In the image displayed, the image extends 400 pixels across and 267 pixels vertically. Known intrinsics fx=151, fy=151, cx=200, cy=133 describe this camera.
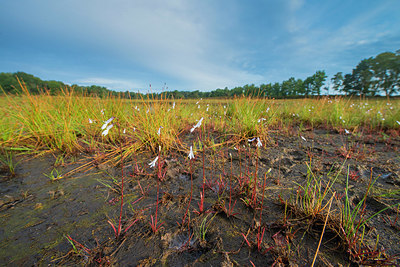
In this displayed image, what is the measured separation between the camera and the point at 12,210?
1.38 meters

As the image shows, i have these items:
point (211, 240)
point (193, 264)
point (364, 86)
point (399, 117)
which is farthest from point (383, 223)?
point (364, 86)

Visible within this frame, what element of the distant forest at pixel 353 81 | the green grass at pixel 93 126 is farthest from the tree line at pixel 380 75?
the green grass at pixel 93 126

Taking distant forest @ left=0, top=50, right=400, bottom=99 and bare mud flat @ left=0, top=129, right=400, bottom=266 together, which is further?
distant forest @ left=0, top=50, right=400, bottom=99

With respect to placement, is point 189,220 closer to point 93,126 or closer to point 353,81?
point 93,126

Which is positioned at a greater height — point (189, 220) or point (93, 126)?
point (93, 126)

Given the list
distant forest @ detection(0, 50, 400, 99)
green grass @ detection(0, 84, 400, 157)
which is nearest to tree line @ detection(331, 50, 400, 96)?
distant forest @ detection(0, 50, 400, 99)

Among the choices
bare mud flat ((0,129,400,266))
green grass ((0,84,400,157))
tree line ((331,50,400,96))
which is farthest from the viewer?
tree line ((331,50,400,96))

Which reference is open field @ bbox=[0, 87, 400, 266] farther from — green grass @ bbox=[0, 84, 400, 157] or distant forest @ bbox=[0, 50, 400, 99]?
distant forest @ bbox=[0, 50, 400, 99]

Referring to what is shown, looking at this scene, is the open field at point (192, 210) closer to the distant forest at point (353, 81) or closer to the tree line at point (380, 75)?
the distant forest at point (353, 81)

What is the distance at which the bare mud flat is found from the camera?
36.3 inches

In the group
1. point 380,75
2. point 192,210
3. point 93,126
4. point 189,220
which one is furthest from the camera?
point 380,75

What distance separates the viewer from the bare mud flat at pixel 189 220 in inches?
36.3

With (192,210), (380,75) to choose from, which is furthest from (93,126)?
(380,75)

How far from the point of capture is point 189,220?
3.44ft
